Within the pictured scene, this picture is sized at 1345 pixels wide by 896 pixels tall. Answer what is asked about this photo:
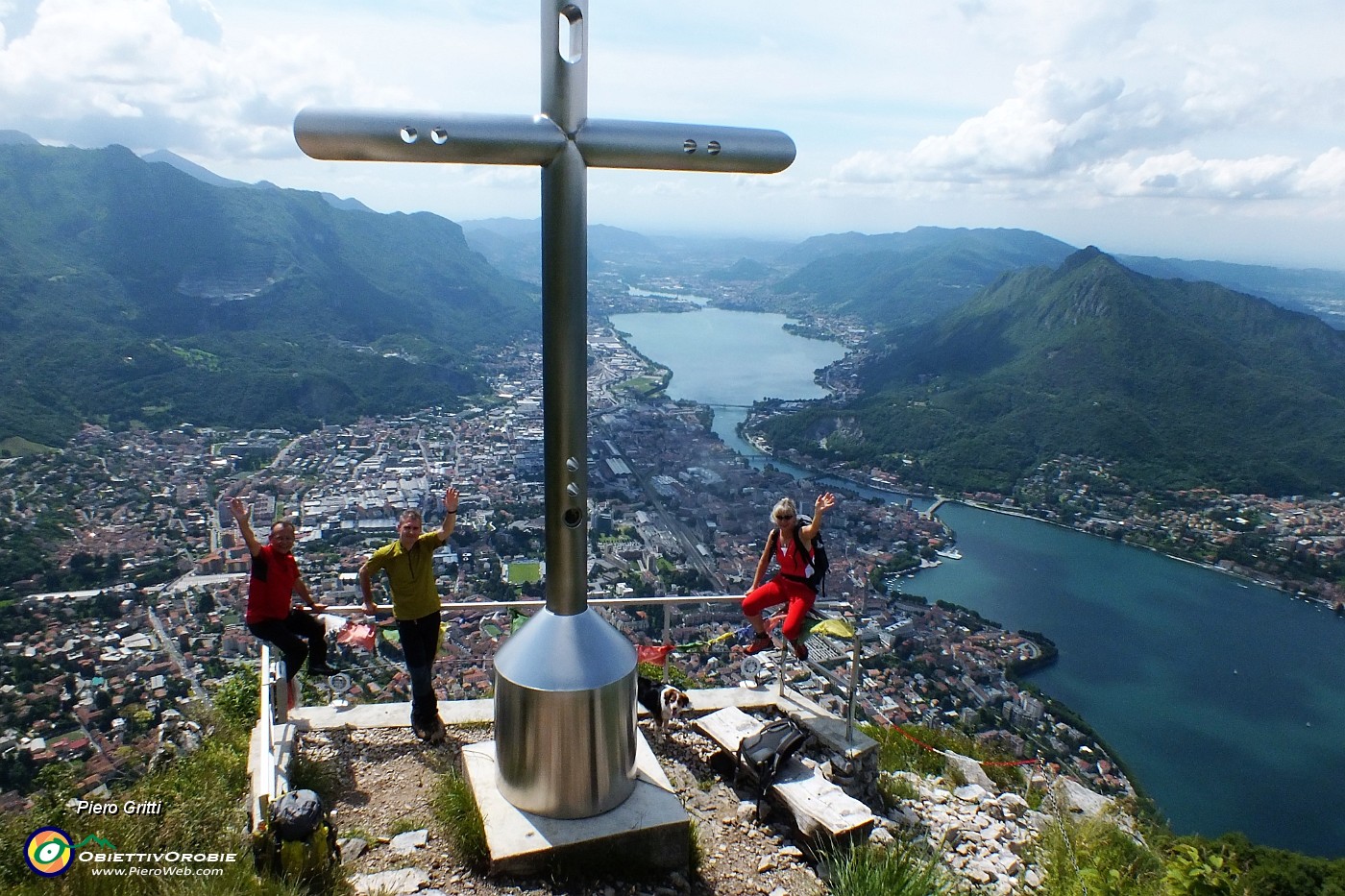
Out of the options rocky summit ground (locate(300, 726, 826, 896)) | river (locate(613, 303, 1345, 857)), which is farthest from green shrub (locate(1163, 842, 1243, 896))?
river (locate(613, 303, 1345, 857))

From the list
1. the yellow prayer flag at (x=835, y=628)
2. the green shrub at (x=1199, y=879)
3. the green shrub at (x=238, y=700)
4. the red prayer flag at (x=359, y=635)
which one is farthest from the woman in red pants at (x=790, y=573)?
the green shrub at (x=238, y=700)

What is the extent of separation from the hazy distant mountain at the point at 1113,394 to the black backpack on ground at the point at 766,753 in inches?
1860

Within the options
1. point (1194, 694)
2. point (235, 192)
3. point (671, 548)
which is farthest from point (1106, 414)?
point (235, 192)

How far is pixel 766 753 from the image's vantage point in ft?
15.9

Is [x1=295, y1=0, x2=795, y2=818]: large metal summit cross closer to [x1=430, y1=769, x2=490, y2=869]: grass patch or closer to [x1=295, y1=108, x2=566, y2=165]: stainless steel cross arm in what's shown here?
[x1=295, y1=108, x2=566, y2=165]: stainless steel cross arm

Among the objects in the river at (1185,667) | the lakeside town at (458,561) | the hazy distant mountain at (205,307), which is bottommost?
the river at (1185,667)

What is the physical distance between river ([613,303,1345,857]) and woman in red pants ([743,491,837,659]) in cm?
1954

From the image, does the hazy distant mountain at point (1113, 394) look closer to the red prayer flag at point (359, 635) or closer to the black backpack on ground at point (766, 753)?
the black backpack on ground at point (766, 753)

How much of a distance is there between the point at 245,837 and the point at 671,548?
25.5m

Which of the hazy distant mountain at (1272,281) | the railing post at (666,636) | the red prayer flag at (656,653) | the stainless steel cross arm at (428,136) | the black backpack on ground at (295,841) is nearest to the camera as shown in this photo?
the stainless steel cross arm at (428,136)

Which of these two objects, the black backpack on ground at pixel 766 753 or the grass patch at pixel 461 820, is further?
the black backpack on ground at pixel 766 753

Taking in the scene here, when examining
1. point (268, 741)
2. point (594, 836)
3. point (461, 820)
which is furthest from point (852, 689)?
point (268, 741)

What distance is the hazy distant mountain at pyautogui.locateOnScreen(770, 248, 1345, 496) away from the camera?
5281 centimetres

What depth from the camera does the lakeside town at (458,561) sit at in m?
13.5
